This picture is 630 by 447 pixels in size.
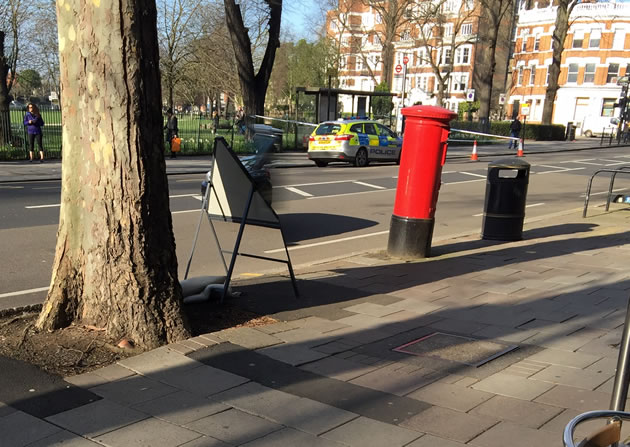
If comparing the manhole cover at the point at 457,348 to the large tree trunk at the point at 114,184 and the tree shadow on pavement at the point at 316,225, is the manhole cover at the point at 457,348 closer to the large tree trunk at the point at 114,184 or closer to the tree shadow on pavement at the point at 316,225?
the large tree trunk at the point at 114,184

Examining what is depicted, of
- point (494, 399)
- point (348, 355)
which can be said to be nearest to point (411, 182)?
point (348, 355)

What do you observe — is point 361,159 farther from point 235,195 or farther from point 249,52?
point 235,195

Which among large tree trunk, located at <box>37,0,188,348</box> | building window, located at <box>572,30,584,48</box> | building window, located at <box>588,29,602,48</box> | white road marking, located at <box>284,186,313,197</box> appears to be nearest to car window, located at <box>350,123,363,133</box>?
white road marking, located at <box>284,186,313,197</box>

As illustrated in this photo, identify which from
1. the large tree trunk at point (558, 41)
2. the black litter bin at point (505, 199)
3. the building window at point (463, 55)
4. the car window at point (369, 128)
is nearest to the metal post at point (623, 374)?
the black litter bin at point (505, 199)

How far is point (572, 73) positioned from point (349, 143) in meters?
47.7

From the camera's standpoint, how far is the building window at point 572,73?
58.9m

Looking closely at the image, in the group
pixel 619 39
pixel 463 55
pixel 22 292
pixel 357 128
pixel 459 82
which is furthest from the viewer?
pixel 459 82

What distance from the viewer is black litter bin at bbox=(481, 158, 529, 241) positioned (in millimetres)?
8680

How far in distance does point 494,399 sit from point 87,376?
2533 millimetres

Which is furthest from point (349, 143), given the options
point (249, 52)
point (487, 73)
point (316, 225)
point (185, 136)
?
point (487, 73)

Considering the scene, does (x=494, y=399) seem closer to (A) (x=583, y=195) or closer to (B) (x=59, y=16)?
(B) (x=59, y=16)

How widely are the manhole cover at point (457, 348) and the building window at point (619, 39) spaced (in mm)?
61375

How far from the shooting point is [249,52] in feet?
75.3

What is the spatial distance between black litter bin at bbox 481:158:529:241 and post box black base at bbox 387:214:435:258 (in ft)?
5.89
